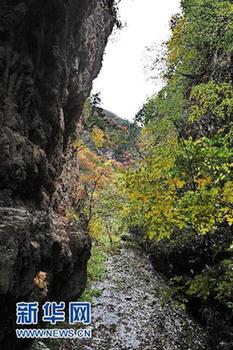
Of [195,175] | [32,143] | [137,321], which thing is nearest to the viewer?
[195,175]

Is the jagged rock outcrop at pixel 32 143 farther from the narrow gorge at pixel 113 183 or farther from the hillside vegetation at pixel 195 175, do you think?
the hillside vegetation at pixel 195 175

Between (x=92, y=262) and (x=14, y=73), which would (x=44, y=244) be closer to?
(x=14, y=73)

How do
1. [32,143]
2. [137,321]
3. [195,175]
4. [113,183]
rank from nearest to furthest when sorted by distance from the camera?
[195,175], [32,143], [113,183], [137,321]

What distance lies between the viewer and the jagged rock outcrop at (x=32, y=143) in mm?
8883

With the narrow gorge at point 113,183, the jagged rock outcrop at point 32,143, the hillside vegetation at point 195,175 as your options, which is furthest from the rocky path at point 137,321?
the jagged rock outcrop at point 32,143

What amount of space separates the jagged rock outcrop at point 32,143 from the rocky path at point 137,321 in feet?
6.77

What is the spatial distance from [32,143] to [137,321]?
9375mm

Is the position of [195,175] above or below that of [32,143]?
below

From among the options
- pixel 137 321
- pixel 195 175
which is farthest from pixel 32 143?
pixel 137 321

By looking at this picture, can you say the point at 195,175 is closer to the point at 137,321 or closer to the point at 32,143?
the point at 32,143

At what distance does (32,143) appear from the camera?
35.4 ft

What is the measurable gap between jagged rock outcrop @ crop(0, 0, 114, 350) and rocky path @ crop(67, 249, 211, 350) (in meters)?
2.06

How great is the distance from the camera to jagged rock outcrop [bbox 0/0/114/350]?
350 inches

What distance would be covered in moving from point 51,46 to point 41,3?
4.44 feet
